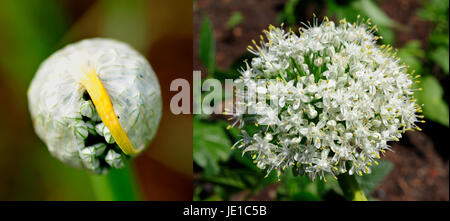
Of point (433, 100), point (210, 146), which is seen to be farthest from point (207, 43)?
point (433, 100)

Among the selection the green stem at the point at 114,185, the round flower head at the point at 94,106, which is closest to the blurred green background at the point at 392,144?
the green stem at the point at 114,185

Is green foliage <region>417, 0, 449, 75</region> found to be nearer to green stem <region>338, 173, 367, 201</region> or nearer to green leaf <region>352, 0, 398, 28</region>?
green leaf <region>352, 0, 398, 28</region>

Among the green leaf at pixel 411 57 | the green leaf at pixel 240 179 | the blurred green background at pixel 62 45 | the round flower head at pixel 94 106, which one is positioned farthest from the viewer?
the green leaf at pixel 411 57

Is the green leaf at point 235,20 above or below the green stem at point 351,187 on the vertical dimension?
above

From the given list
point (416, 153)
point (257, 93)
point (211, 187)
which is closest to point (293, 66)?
point (257, 93)

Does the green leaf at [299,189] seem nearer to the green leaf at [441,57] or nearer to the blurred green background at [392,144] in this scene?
the blurred green background at [392,144]

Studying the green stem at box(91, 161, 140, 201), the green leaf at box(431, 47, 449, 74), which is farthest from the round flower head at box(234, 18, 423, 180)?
the green leaf at box(431, 47, 449, 74)

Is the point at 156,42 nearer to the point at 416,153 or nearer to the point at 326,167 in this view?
the point at 326,167
